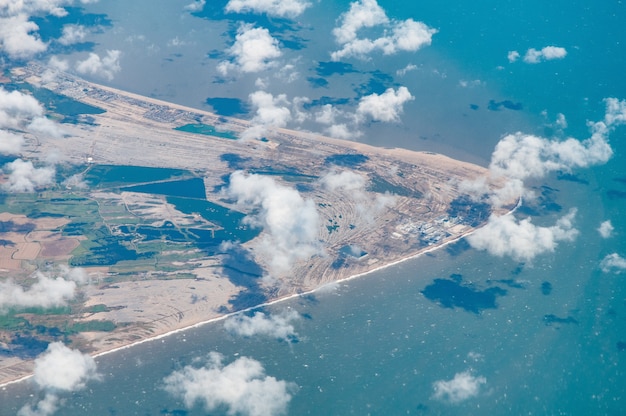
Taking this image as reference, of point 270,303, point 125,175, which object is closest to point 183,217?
point 125,175

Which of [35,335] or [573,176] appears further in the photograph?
[573,176]

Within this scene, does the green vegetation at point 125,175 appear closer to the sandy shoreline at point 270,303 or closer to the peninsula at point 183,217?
the peninsula at point 183,217

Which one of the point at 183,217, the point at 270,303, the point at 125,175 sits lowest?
the point at 270,303

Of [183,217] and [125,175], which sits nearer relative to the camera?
[183,217]

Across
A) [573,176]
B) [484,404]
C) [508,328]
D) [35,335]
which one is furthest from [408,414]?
[573,176]

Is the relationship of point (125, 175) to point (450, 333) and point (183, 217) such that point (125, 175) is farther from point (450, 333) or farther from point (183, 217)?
point (450, 333)

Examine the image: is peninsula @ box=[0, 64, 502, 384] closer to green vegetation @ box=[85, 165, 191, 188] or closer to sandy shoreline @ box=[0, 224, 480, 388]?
green vegetation @ box=[85, 165, 191, 188]

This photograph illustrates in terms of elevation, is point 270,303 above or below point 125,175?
below

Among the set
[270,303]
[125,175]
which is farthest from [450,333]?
[125,175]

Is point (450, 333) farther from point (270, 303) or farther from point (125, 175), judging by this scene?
point (125, 175)

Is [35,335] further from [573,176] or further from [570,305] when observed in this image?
[573,176]

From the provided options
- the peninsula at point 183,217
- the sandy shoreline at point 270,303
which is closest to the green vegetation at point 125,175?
the peninsula at point 183,217
